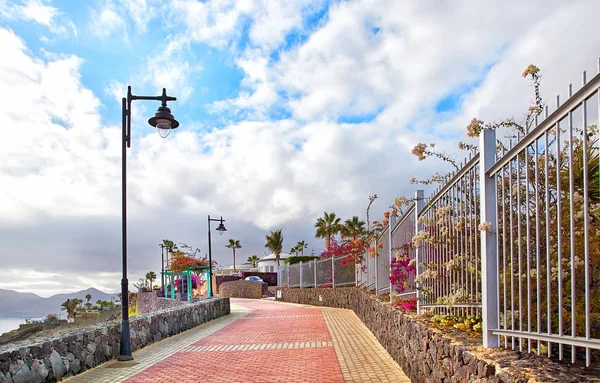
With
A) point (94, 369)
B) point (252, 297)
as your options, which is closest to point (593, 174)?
point (94, 369)

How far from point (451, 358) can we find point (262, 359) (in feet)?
16.0

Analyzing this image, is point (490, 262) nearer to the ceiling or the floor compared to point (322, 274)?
nearer to the ceiling

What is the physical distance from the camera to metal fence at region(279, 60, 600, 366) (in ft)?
10.5

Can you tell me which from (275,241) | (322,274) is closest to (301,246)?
(275,241)

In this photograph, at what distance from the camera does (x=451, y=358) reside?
4633 millimetres

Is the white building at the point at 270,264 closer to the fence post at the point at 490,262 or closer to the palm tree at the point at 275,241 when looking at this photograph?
the palm tree at the point at 275,241

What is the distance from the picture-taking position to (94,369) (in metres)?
8.52

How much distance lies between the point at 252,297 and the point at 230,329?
87.5 ft

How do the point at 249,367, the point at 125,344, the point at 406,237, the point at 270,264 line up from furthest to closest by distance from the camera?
the point at 270,264 → the point at 125,344 → the point at 406,237 → the point at 249,367

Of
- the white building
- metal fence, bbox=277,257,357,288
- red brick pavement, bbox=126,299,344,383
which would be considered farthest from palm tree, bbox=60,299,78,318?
red brick pavement, bbox=126,299,344,383

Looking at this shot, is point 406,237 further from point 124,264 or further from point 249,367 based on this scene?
point 124,264

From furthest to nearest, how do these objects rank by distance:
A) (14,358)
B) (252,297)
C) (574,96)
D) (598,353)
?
1. (252,297)
2. (14,358)
3. (598,353)
4. (574,96)

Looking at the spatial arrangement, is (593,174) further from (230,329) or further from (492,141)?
(230,329)

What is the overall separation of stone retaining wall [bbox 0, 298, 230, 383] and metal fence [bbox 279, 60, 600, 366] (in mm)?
5189
